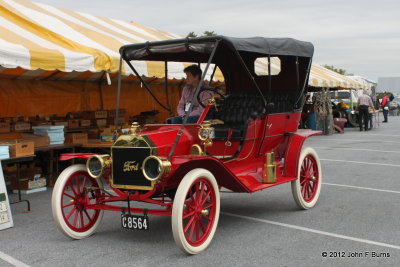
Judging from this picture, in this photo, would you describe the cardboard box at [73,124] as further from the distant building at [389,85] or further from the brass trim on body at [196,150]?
the distant building at [389,85]

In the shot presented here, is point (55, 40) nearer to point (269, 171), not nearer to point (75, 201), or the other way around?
point (75, 201)

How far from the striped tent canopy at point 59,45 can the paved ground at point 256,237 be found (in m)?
1.89

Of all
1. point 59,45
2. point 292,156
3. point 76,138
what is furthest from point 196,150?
point 76,138

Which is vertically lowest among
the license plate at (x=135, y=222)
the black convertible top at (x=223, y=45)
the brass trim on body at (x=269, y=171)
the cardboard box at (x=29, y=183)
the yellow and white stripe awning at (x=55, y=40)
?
the cardboard box at (x=29, y=183)

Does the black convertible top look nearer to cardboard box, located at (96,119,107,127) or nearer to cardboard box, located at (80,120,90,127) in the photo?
cardboard box, located at (80,120,90,127)

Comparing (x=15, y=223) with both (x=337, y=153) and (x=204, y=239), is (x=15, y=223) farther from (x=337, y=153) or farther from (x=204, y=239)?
(x=337, y=153)

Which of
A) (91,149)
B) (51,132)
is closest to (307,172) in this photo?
(51,132)

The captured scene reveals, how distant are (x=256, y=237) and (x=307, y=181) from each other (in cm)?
153

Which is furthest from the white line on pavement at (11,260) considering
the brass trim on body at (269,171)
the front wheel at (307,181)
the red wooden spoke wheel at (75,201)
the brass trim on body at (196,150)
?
the front wheel at (307,181)

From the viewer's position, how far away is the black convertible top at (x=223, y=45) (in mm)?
4559

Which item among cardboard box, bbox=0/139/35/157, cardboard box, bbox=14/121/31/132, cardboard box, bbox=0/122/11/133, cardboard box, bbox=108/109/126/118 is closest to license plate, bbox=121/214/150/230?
cardboard box, bbox=0/139/35/157

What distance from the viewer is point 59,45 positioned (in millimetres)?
7281

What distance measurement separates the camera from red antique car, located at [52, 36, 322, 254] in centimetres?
422

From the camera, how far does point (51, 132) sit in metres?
7.72
